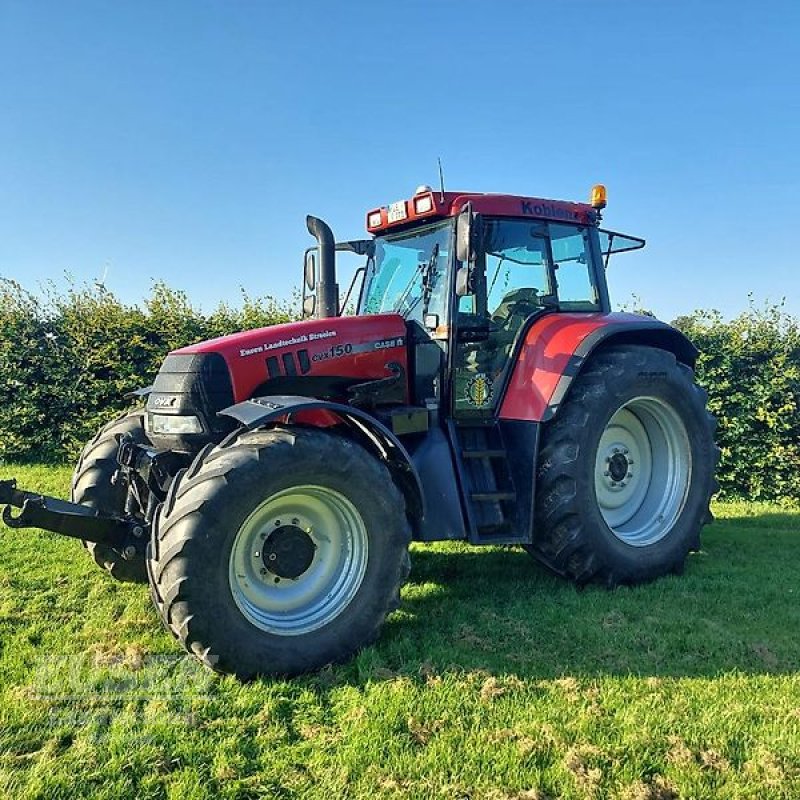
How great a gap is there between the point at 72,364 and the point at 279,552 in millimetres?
7513

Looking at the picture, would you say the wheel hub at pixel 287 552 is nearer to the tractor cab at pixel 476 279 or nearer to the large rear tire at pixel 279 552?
the large rear tire at pixel 279 552

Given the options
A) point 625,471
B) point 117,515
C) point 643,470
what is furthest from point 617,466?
point 117,515

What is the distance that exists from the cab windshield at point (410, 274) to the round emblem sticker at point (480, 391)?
51 centimetres

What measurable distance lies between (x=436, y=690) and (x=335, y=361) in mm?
2036

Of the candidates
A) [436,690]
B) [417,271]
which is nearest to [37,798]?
[436,690]

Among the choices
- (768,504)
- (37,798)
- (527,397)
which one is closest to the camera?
(37,798)

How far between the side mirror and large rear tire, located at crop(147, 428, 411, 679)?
1.86 metres

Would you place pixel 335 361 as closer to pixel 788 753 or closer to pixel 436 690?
pixel 436 690

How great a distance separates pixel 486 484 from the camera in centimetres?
457

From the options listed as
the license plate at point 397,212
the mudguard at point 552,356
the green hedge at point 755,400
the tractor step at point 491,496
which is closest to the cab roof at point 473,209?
the license plate at point 397,212

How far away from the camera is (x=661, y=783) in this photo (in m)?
2.57

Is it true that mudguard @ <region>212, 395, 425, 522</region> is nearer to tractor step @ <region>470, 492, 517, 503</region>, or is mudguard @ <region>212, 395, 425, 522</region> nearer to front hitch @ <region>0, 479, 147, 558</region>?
tractor step @ <region>470, 492, 517, 503</region>

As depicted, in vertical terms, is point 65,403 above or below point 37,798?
above

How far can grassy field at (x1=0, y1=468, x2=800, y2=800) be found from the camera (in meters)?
2.57
